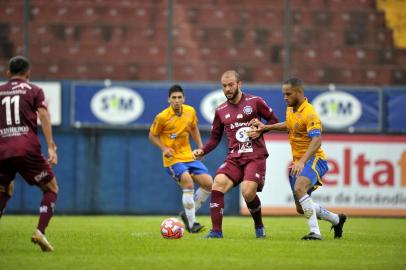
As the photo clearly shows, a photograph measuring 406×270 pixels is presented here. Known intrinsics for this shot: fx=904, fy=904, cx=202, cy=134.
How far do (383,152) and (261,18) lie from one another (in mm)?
4668

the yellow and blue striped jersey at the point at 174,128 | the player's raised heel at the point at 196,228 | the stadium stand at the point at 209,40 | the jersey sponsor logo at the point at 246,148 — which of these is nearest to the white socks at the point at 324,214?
the jersey sponsor logo at the point at 246,148

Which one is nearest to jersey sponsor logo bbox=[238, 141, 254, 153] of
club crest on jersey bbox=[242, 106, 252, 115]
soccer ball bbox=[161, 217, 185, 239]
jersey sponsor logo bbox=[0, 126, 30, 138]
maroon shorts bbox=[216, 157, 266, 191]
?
maroon shorts bbox=[216, 157, 266, 191]

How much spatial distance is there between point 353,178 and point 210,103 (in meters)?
3.69

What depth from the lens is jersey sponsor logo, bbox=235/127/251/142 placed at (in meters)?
12.1

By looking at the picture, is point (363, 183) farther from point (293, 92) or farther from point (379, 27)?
point (293, 92)

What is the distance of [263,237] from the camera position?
12.5 m

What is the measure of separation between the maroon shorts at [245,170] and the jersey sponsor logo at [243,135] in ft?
0.89

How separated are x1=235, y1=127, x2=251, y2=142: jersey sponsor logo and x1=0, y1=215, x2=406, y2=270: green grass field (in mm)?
1339

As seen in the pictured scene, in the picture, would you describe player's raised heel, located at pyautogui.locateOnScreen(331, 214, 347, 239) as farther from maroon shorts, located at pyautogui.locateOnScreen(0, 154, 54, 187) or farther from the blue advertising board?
the blue advertising board

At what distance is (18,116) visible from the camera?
10000 mm

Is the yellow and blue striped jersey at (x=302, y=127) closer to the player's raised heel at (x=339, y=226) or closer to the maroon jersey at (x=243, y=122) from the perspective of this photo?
the maroon jersey at (x=243, y=122)

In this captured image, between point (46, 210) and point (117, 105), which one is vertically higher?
point (117, 105)

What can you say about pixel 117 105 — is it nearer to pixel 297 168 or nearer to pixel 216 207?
pixel 216 207

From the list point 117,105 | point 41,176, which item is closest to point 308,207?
point 41,176
